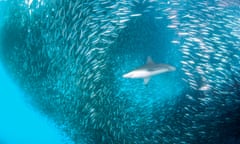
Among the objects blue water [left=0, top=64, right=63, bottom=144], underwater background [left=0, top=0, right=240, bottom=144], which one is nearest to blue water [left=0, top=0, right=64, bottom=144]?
blue water [left=0, top=64, right=63, bottom=144]

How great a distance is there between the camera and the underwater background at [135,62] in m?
6.68

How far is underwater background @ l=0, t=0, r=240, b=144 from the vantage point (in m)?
6.68

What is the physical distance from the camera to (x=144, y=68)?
21.2 ft

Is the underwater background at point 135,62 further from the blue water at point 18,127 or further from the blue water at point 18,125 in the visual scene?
the blue water at point 18,127

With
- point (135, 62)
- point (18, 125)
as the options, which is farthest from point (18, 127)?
point (135, 62)

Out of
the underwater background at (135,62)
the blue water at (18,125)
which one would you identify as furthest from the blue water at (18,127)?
the underwater background at (135,62)

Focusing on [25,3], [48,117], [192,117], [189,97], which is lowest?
[48,117]

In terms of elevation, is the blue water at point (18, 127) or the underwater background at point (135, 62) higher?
the underwater background at point (135, 62)

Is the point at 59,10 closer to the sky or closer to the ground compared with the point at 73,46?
closer to the sky

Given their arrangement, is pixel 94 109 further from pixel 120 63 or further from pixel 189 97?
pixel 189 97

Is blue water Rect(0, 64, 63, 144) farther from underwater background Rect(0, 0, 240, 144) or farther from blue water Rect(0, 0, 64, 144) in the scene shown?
underwater background Rect(0, 0, 240, 144)

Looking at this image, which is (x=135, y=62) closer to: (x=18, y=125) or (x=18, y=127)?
(x=18, y=125)

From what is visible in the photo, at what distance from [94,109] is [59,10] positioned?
3.84m

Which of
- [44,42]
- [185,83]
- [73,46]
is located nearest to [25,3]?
[44,42]
